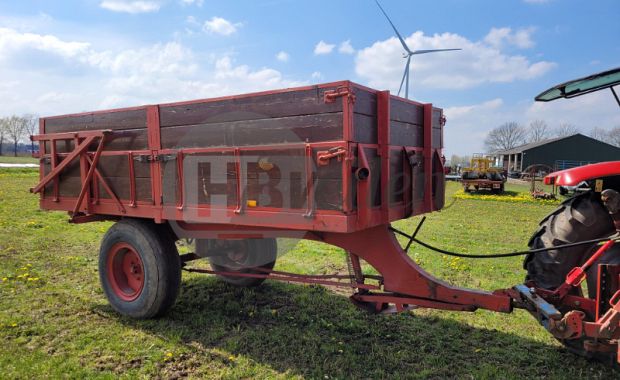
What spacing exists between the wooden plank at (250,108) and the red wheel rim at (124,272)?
1550 mm

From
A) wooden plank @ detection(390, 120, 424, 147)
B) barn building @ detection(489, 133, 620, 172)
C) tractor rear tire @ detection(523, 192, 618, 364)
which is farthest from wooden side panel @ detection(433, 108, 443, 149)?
barn building @ detection(489, 133, 620, 172)

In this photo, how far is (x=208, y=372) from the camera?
3473 millimetres

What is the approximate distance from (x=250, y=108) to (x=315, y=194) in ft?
2.96

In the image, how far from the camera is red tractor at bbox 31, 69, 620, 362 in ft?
10.2

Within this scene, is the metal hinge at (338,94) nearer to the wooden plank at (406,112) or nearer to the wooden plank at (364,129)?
the wooden plank at (364,129)

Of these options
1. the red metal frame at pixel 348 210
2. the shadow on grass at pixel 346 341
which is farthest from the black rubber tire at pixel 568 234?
the shadow on grass at pixel 346 341

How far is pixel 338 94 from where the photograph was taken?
9.99 feet

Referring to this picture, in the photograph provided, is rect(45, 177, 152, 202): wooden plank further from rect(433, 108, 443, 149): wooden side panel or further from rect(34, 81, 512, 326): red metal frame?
rect(433, 108, 443, 149): wooden side panel

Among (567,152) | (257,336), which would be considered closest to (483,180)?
(257,336)

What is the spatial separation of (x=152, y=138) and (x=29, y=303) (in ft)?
8.27

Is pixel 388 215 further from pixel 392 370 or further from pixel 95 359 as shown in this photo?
pixel 95 359

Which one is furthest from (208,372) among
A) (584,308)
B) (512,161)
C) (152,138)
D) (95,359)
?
(512,161)

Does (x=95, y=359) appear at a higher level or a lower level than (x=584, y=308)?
lower

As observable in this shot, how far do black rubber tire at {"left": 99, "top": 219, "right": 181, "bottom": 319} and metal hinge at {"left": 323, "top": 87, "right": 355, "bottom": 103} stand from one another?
2310mm
